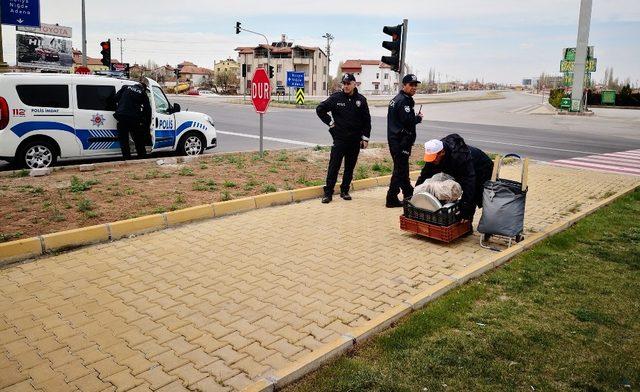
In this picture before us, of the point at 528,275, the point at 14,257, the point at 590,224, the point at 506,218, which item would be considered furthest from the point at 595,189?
the point at 14,257

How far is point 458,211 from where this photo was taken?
237 inches

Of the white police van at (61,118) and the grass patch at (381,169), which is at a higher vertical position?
the white police van at (61,118)

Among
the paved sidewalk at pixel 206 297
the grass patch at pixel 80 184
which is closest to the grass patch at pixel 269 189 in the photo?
the paved sidewalk at pixel 206 297

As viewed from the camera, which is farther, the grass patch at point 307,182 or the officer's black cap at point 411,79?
the grass patch at point 307,182

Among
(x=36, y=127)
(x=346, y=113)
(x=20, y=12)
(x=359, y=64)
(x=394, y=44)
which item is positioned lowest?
(x=36, y=127)

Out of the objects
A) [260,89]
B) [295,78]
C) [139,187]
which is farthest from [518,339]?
[295,78]

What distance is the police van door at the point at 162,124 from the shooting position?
1079cm

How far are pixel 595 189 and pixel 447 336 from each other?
7572 mm

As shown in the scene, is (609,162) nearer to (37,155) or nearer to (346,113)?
(346,113)

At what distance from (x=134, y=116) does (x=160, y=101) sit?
1.05 metres

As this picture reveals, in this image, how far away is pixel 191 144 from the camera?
38.6ft

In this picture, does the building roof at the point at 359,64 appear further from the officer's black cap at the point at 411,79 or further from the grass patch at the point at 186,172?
the officer's black cap at the point at 411,79

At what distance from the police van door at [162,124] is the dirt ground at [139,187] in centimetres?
95

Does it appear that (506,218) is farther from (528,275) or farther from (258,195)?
(258,195)
